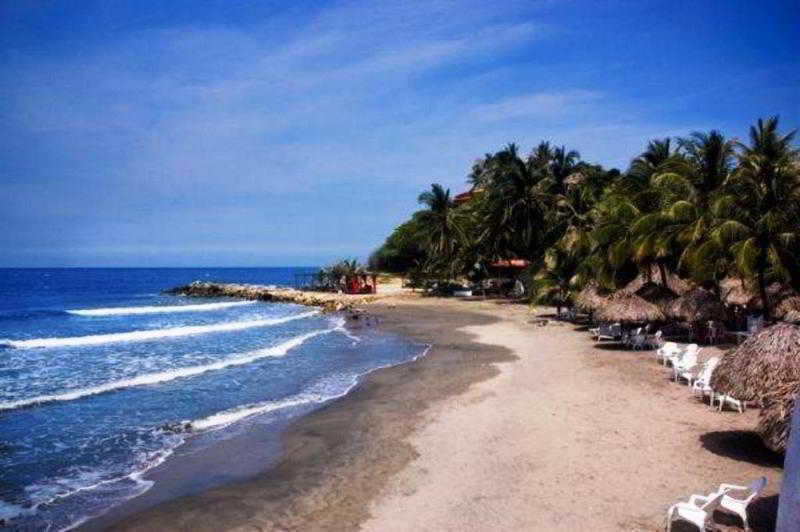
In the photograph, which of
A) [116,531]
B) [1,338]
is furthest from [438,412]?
[1,338]

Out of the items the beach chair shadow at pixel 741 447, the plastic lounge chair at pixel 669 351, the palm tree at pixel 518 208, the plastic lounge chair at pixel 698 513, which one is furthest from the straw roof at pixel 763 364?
the palm tree at pixel 518 208

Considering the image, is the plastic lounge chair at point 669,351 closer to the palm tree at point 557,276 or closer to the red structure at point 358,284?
the palm tree at point 557,276

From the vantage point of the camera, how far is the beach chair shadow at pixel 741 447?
9.53m

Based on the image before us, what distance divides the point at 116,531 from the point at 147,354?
18.4m

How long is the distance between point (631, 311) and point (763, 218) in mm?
4972

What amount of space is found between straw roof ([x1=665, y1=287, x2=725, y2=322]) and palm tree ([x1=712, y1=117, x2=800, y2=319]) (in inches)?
51.4

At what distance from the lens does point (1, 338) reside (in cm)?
3241

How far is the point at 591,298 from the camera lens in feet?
79.6

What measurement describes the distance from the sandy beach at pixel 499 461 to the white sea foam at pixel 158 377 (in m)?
6.98

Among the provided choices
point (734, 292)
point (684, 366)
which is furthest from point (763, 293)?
point (684, 366)

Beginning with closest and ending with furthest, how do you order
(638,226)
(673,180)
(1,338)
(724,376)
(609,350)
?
(724,376) < (609,350) < (638,226) < (673,180) < (1,338)

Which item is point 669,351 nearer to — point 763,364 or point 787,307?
point 787,307

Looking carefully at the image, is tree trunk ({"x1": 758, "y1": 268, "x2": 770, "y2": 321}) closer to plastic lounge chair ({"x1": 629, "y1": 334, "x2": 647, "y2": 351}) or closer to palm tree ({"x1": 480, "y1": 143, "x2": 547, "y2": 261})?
plastic lounge chair ({"x1": 629, "y1": 334, "x2": 647, "y2": 351})

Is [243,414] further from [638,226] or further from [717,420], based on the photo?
[638,226]
